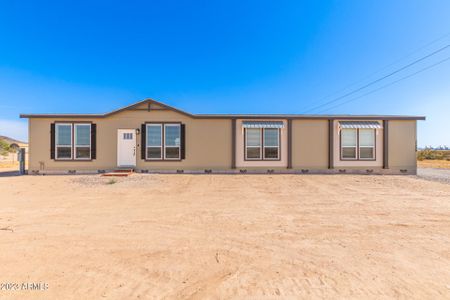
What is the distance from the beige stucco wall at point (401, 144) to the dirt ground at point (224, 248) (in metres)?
6.83

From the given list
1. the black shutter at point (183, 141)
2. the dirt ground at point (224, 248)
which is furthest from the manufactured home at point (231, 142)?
the dirt ground at point (224, 248)

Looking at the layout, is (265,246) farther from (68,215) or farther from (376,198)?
(376,198)

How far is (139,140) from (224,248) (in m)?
10.0

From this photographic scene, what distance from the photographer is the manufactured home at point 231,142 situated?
461 inches

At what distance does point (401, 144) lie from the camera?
12.1 m

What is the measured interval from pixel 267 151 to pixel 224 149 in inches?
96.0

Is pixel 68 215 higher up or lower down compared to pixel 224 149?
lower down

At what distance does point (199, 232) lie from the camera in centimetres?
385

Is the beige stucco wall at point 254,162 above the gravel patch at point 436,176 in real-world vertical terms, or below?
above

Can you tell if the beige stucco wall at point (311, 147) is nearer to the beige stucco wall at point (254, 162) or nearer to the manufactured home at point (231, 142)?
the manufactured home at point (231, 142)

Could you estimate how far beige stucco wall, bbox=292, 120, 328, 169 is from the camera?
12.1 metres

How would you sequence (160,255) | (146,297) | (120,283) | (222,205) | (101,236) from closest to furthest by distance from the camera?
1. (146,297)
2. (120,283)
3. (160,255)
4. (101,236)
5. (222,205)

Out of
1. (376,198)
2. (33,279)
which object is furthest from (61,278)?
(376,198)

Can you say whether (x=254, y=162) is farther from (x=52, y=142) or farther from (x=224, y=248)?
(x=52, y=142)
